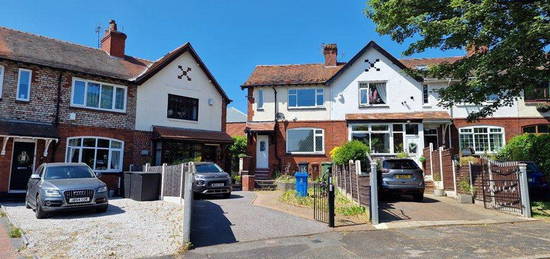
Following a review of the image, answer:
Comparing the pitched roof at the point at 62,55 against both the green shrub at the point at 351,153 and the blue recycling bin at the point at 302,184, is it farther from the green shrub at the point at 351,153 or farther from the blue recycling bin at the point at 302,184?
the green shrub at the point at 351,153

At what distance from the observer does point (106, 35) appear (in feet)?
68.8

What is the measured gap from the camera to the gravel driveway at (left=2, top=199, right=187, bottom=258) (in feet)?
22.1

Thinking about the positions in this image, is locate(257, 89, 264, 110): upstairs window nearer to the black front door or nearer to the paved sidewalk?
the black front door

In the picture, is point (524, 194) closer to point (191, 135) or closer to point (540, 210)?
point (540, 210)

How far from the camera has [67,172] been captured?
11203 millimetres

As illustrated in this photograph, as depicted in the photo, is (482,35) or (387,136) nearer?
(482,35)

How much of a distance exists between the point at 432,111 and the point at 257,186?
38.5 feet

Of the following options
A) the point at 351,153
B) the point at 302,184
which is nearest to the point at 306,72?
the point at 351,153

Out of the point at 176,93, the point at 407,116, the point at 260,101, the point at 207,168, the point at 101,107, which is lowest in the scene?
the point at 207,168

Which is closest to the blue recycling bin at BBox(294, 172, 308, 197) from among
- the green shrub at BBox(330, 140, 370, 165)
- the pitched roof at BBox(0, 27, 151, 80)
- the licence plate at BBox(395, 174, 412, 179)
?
the green shrub at BBox(330, 140, 370, 165)

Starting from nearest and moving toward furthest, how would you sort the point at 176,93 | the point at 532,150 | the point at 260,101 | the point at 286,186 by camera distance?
the point at 532,150 → the point at 286,186 → the point at 176,93 → the point at 260,101

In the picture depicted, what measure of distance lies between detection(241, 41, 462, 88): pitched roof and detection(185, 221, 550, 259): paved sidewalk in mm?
14958

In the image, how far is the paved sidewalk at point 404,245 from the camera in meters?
6.60

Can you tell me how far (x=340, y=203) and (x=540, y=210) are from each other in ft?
20.5
